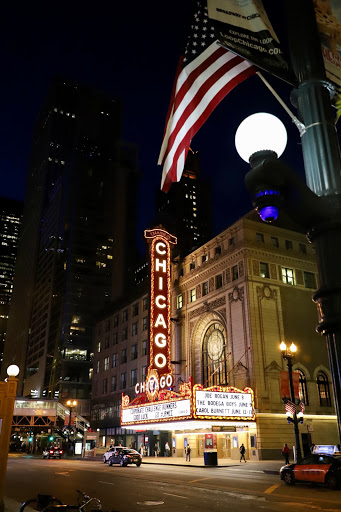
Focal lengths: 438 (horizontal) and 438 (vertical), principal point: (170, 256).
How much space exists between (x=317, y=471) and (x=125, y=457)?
72.0ft

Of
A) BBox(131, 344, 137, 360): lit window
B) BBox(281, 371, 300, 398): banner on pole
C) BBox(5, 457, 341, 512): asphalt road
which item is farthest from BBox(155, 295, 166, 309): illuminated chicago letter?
BBox(5, 457, 341, 512): asphalt road

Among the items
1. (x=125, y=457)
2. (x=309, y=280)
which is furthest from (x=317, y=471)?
(x=309, y=280)

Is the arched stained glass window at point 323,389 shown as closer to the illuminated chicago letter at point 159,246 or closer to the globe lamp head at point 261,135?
the illuminated chicago letter at point 159,246

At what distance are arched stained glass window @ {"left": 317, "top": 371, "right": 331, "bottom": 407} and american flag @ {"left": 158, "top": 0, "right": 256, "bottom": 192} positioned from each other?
3848 cm

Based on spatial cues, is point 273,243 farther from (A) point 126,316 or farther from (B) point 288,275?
(A) point 126,316

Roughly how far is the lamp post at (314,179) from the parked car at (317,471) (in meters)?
17.8

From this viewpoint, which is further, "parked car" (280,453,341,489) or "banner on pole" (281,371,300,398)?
"banner on pole" (281,371,300,398)

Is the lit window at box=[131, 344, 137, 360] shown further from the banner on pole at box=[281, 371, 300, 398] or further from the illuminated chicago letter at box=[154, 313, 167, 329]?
the banner on pole at box=[281, 371, 300, 398]

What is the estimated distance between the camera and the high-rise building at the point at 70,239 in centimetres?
11956

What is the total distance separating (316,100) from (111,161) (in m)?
148

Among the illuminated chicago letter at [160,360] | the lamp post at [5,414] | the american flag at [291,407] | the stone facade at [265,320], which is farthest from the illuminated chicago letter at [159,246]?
the lamp post at [5,414]

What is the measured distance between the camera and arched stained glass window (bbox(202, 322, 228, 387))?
43938mm

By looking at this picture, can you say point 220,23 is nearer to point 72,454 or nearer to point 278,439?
point 278,439

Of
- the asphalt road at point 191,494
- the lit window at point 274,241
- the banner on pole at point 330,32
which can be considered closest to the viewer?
the banner on pole at point 330,32
